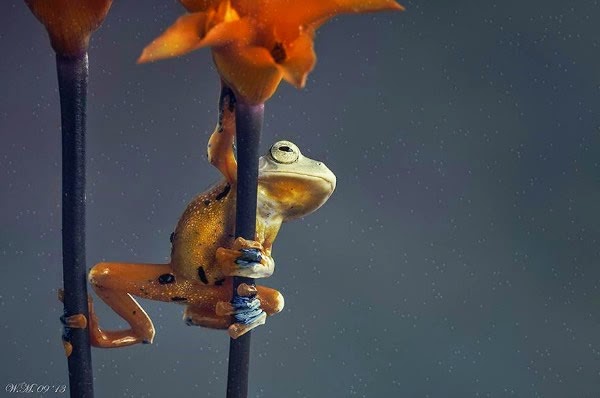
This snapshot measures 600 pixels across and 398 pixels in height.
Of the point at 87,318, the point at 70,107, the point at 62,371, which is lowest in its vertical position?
the point at 62,371

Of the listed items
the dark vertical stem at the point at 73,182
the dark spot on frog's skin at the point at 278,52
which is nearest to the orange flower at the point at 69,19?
the dark vertical stem at the point at 73,182

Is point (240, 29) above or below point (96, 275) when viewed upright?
above

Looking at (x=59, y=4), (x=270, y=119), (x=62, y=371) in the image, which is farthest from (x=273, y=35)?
(x=62, y=371)

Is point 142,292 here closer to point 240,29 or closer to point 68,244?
point 68,244

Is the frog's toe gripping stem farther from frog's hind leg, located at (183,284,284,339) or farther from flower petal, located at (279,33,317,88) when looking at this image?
flower petal, located at (279,33,317,88)

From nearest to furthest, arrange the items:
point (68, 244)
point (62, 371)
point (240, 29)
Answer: point (240, 29), point (68, 244), point (62, 371)

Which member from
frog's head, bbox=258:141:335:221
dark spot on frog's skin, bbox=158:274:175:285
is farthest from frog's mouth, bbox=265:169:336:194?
dark spot on frog's skin, bbox=158:274:175:285

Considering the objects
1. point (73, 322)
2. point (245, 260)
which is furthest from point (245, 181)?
point (73, 322)

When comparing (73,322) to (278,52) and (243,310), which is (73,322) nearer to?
(243,310)

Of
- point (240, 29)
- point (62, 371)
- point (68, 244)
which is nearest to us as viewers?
point (240, 29)
